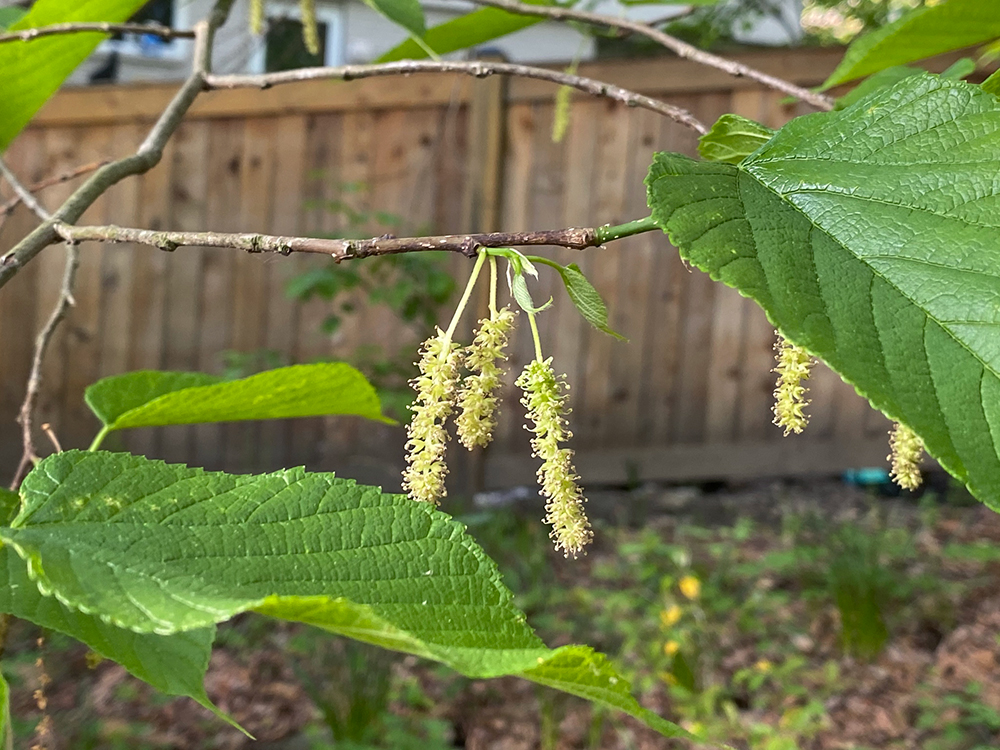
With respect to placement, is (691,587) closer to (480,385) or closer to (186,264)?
(480,385)

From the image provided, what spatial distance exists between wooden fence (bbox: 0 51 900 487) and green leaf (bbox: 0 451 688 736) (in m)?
3.05

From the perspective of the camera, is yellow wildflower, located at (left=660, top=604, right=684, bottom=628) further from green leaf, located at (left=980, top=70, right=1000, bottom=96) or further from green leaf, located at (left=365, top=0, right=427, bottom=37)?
green leaf, located at (left=980, top=70, right=1000, bottom=96)

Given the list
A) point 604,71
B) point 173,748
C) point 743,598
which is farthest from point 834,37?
point 173,748

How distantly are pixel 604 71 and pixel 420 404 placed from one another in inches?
124

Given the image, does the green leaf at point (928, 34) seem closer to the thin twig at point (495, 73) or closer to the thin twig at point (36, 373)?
the thin twig at point (495, 73)

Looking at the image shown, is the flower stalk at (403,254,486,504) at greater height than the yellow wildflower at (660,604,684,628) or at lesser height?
greater

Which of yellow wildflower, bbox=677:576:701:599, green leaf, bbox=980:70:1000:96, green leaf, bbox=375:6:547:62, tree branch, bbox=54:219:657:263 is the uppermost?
green leaf, bbox=375:6:547:62

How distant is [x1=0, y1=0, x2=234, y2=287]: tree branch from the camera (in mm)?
596

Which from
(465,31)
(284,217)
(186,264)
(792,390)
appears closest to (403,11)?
(465,31)

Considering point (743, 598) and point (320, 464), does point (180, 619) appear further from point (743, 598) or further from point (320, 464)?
point (320, 464)

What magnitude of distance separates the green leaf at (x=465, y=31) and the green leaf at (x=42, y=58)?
1.19ft

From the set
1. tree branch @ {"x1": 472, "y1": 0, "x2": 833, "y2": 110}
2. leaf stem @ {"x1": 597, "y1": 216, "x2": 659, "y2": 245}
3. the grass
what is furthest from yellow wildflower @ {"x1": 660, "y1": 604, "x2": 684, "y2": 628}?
leaf stem @ {"x1": 597, "y1": 216, "x2": 659, "y2": 245}

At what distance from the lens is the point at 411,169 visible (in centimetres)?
375

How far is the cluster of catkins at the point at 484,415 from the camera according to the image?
0.59 meters
